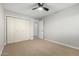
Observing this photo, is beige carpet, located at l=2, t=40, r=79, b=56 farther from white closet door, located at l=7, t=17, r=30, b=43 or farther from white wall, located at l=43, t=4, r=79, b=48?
white closet door, located at l=7, t=17, r=30, b=43

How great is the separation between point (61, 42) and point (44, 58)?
3143 mm

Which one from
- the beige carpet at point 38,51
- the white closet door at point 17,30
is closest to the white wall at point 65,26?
the beige carpet at point 38,51

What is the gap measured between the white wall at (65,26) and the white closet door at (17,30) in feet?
5.86

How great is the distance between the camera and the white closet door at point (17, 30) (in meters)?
Result: 3.50

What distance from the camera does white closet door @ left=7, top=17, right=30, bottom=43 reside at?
350 centimetres

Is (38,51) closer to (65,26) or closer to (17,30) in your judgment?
(65,26)

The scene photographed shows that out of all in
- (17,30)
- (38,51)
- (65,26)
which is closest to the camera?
(38,51)

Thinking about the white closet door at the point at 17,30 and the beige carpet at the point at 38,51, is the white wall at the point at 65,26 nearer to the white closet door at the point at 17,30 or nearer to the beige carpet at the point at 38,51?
the beige carpet at the point at 38,51

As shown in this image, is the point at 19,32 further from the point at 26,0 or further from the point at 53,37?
the point at 26,0

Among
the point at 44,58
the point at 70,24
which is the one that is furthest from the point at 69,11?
the point at 44,58

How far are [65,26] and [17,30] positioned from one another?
313 cm

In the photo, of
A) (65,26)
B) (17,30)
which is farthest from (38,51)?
(17,30)

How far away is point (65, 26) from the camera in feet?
10.5


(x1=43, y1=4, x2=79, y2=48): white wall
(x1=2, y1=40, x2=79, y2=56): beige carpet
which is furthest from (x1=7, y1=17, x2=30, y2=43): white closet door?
(x1=43, y1=4, x2=79, y2=48): white wall
